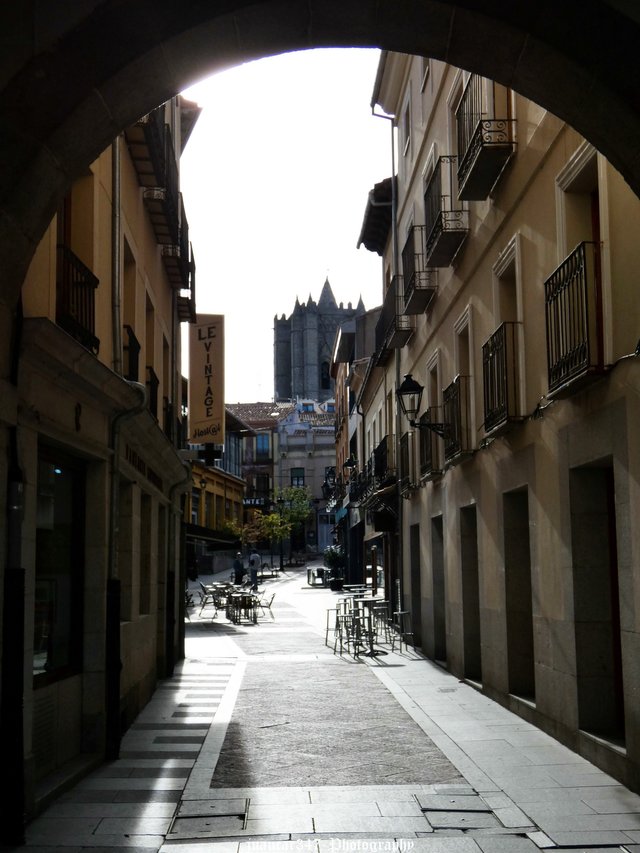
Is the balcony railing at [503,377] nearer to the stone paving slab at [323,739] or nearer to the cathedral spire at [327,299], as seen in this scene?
the stone paving slab at [323,739]

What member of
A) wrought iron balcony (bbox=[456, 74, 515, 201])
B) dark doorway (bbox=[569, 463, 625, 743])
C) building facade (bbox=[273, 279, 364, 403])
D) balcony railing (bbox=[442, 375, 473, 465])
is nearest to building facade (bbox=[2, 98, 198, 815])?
wrought iron balcony (bbox=[456, 74, 515, 201])

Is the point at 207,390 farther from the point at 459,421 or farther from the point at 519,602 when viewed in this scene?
the point at 519,602

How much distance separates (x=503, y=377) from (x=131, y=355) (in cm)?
424

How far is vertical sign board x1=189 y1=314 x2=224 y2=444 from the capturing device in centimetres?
2003

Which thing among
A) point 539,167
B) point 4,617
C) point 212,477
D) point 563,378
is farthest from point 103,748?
point 212,477

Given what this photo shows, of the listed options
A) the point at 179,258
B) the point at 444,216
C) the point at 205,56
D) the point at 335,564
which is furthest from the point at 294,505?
the point at 205,56

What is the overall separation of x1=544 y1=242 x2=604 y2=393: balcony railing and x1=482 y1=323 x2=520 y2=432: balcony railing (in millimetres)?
1797

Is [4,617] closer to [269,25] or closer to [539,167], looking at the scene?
[269,25]

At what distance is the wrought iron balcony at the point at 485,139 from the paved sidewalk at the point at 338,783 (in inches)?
235

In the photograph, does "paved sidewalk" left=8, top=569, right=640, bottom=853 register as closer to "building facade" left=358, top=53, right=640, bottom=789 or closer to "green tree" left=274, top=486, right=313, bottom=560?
"building facade" left=358, top=53, right=640, bottom=789

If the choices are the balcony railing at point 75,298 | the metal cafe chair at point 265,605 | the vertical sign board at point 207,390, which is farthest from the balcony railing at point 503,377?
the metal cafe chair at point 265,605

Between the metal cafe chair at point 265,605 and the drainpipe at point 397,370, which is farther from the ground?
the drainpipe at point 397,370

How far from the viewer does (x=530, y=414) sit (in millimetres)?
11344

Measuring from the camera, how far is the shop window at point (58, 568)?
8680 millimetres
